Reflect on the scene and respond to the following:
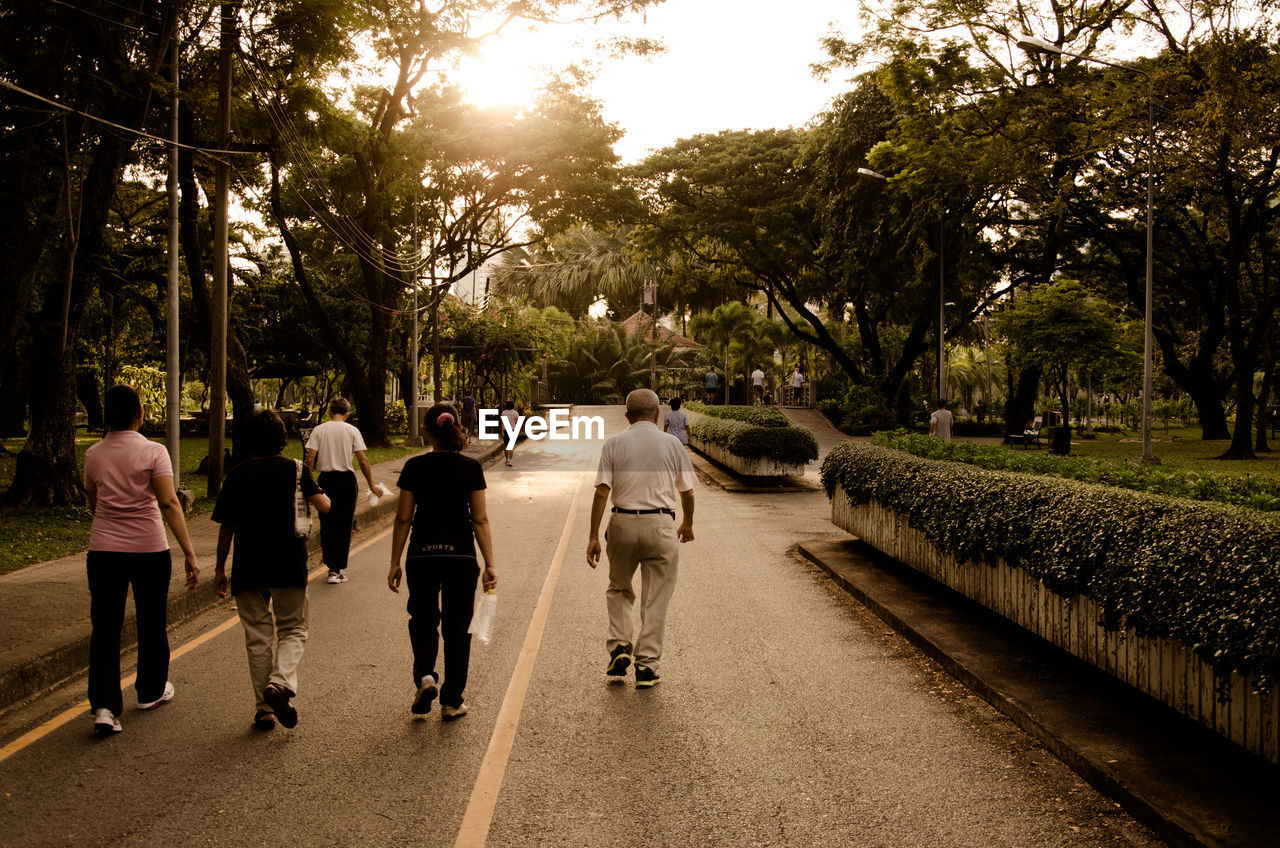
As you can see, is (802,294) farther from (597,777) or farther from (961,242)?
(597,777)

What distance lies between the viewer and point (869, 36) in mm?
30703

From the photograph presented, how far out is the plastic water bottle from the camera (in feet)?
18.5

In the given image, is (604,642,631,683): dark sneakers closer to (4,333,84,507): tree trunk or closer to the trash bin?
(4,333,84,507): tree trunk

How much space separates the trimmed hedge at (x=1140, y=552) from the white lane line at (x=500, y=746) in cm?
329

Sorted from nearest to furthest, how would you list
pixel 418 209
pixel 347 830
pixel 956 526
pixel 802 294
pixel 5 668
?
pixel 347 830
pixel 5 668
pixel 956 526
pixel 418 209
pixel 802 294

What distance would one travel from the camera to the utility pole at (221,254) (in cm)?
1484

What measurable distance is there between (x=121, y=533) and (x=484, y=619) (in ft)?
6.77

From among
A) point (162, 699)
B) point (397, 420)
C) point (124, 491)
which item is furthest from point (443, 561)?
point (397, 420)

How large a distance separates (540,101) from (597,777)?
28.5 metres

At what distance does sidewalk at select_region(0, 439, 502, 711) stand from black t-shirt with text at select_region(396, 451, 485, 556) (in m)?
2.74

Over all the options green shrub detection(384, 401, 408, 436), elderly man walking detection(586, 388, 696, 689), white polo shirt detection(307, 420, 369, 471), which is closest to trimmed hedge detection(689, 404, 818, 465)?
white polo shirt detection(307, 420, 369, 471)

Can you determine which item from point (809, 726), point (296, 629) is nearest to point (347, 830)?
point (296, 629)

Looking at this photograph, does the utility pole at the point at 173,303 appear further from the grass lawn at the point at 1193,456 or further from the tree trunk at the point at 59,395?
the grass lawn at the point at 1193,456

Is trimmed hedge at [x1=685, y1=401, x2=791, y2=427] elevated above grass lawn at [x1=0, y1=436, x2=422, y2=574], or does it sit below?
above
